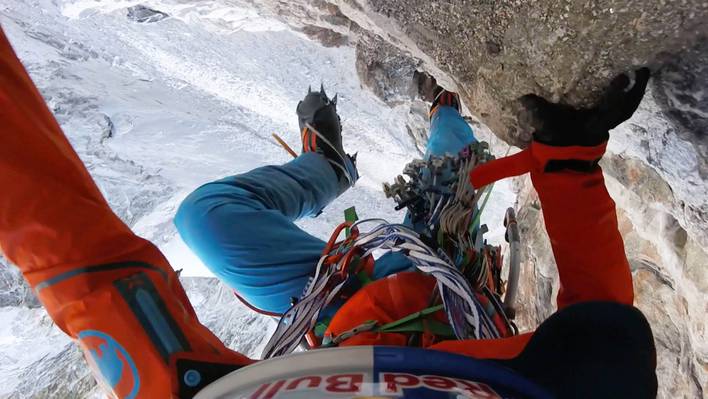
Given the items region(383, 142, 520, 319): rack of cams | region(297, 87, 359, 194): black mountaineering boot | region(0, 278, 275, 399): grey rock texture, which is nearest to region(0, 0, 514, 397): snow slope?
region(0, 278, 275, 399): grey rock texture

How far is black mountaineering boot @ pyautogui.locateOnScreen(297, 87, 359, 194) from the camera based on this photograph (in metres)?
1.56

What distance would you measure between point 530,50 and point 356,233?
0.47 metres

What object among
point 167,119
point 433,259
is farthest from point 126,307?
point 167,119

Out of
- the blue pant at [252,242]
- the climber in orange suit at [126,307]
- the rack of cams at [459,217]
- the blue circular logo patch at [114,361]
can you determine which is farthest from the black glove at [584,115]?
the blue circular logo patch at [114,361]

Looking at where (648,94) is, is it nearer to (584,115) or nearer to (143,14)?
(584,115)

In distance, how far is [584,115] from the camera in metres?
0.68

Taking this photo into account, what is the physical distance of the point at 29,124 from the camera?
→ 0.51 m

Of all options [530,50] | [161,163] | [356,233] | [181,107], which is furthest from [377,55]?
[161,163]

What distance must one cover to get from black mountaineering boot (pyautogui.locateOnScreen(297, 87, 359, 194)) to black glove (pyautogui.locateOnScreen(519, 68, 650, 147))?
0.85 metres

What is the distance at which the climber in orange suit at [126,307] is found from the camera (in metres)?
0.51

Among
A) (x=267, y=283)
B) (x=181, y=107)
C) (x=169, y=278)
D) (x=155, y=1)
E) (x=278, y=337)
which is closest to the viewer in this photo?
(x=169, y=278)

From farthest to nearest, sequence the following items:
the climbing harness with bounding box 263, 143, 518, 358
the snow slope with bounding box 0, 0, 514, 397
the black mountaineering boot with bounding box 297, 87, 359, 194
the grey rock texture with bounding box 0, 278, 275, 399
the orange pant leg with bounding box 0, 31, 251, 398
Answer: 1. the grey rock texture with bounding box 0, 278, 275, 399
2. the snow slope with bounding box 0, 0, 514, 397
3. the black mountaineering boot with bounding box 297, 87, 359, 194
4. the climbing harness with bounding box 263, 143, 518, 358
5. the orange pant leg with bounding box 0, 31, 251, 398

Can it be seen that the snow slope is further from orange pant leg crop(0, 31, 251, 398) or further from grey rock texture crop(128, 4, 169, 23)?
orange pant leg crop(0, 31, 251, 398)

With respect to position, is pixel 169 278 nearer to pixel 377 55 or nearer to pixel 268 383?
pixel 268 383
